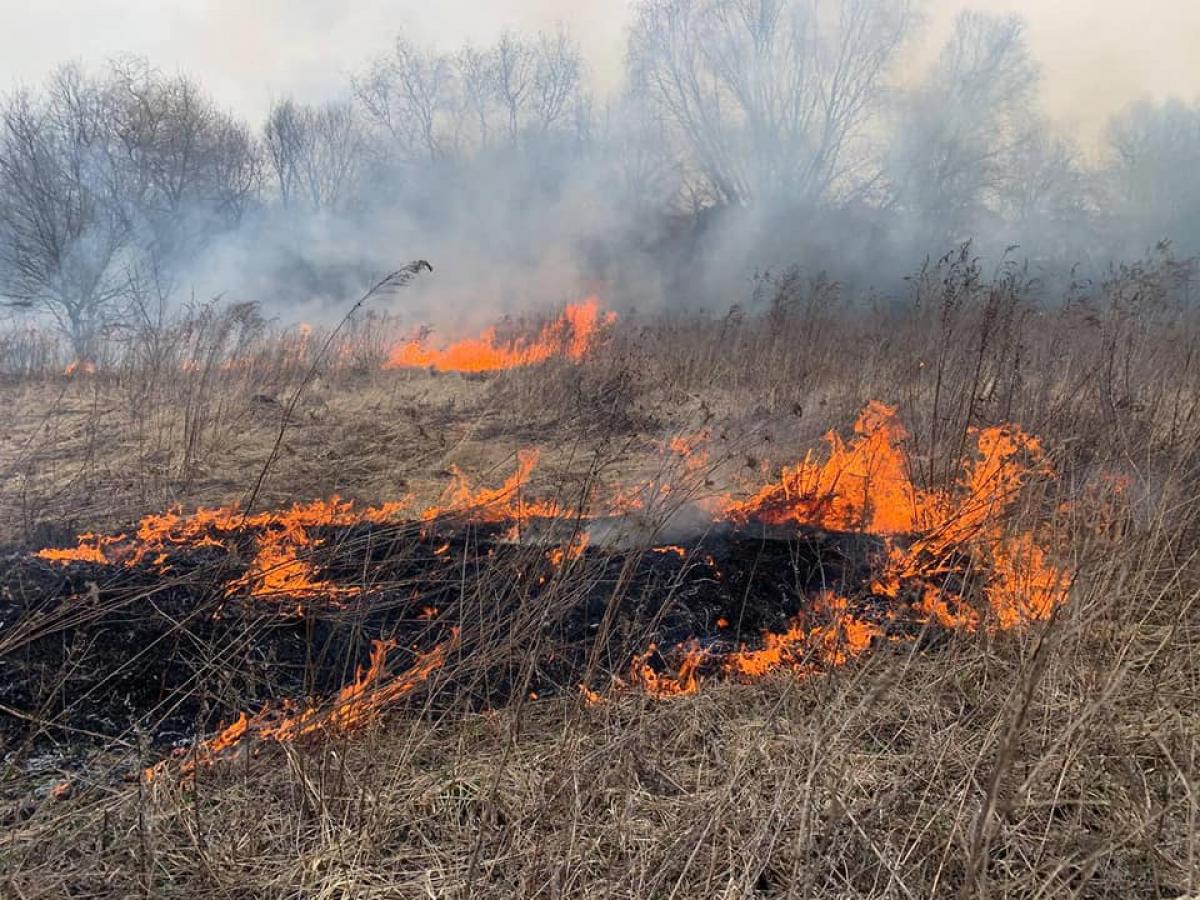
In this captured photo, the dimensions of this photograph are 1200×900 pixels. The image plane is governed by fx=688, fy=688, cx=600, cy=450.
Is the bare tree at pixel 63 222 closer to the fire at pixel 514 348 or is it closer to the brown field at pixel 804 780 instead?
the fire at pixel 514 348

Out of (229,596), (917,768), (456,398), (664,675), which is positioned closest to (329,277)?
(456,398)

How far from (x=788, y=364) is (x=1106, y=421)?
4.71m

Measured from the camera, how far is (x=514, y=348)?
12953mm

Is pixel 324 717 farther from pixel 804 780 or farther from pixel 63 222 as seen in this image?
pixel 63 222

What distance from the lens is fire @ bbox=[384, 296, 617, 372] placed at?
1151 cm

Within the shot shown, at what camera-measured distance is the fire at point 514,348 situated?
1151cm

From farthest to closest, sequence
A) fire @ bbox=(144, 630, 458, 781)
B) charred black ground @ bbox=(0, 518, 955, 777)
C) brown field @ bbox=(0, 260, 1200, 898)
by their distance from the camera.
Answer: charred black ground @ bbox=(0, 518, 955, 777) < fire @ bbox=(144, 630, 458, 781) < brown field @ bbox=(0, 260, 1200, 898)

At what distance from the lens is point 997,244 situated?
16.3m

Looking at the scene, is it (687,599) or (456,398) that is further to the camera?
(456,398)

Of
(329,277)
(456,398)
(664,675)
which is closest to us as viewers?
(664,675)

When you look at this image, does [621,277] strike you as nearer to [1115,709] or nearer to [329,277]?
[329,277]

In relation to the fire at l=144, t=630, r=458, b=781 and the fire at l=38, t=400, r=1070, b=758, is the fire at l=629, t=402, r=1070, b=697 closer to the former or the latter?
the fire at l=38, t=400, r=1070, b=758

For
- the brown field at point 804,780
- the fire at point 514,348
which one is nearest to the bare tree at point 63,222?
the fire at point 514,348

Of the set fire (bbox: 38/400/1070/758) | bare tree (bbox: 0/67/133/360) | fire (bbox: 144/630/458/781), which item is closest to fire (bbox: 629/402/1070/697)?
fire (bbox: 38/400/1070/758)
